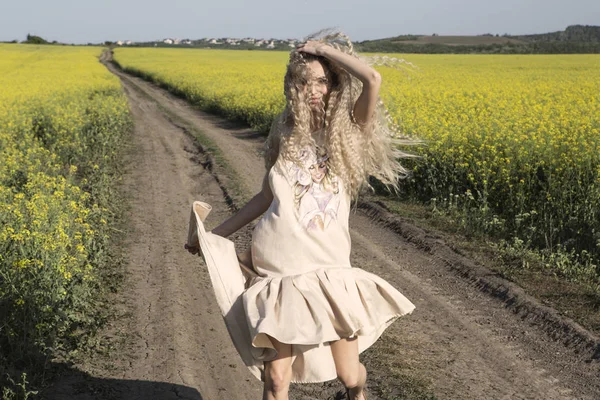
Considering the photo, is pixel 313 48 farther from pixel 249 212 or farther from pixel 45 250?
pixel 45 250

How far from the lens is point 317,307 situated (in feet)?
9.26

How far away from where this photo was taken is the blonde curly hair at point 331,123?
297 cm

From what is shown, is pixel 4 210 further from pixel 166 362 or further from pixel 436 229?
pixel 436 229

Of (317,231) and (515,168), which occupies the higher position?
(317,231)

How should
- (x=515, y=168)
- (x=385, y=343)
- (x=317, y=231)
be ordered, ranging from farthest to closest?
(x=515, y=168)
(x=385, y=343)
(x=317, y=231)

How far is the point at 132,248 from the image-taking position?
26.2 ft

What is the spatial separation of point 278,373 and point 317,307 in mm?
292

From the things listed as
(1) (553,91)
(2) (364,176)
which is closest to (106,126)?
(1) (553,91)

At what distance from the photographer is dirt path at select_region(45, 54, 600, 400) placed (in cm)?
466

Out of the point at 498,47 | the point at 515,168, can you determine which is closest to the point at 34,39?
the point at 498,47

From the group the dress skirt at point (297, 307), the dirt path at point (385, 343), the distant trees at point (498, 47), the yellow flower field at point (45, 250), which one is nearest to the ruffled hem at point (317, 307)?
the dress skirt at point (297, 307)

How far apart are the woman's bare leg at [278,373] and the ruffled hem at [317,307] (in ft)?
0.09

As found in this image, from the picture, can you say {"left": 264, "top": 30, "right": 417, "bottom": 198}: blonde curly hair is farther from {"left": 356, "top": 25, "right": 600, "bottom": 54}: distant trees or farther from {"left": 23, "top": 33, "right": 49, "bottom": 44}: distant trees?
{"left": 23, "top": 33, "right": 49, "bottom": 44}: distant trees

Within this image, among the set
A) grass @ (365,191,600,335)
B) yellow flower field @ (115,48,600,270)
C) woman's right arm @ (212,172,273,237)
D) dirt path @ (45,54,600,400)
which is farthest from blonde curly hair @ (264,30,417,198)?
grass @ (365,191,600,335)
